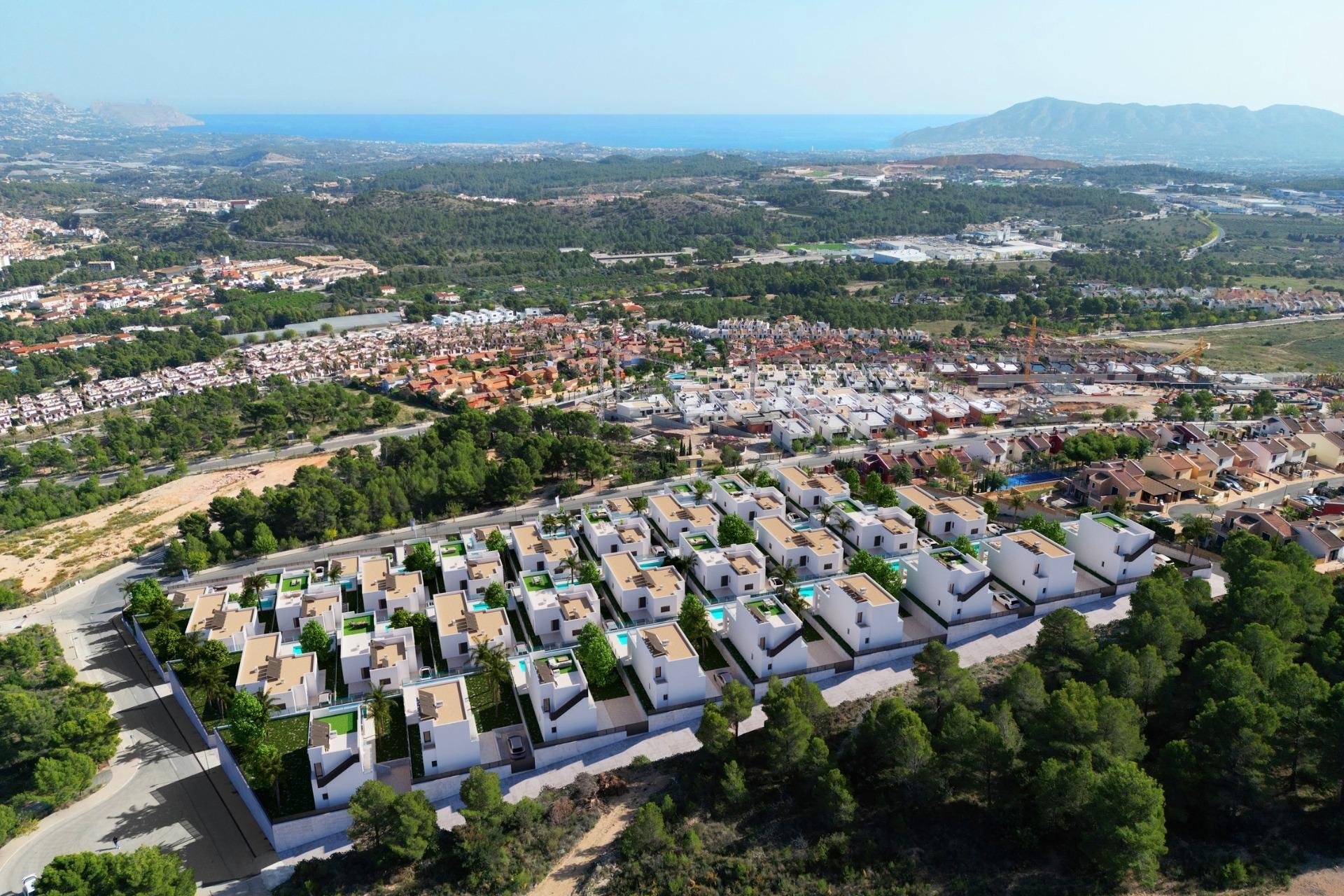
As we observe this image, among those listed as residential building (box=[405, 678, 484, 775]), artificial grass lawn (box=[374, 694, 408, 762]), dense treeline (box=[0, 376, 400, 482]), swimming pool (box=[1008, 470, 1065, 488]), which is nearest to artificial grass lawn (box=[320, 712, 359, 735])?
artificial grass lawn (box=[374, 694, 408, 762])

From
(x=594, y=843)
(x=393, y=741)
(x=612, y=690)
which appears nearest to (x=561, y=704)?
(x=612, y=690)

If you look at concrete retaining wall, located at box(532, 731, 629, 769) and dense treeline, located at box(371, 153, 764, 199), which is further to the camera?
dense treeline, located at box(371, 153, 764, 199)

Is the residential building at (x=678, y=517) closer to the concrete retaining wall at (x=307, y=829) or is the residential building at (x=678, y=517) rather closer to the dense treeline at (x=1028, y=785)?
the dense treeline at (x=1028, y=785)

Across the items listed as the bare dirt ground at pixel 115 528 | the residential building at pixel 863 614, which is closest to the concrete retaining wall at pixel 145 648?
the bare dirt ground at pixel 115 528

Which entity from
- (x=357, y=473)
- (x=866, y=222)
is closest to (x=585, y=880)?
(x=357, y=473)

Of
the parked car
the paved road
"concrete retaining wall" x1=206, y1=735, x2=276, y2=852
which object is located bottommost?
the paved road

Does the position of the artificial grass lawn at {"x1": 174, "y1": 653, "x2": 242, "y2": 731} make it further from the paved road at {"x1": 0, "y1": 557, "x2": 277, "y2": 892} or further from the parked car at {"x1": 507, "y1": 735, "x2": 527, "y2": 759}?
the parked car at {"x1": 507, "y1": 735, "x2": 527, "y2": 759}
